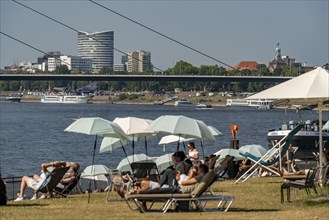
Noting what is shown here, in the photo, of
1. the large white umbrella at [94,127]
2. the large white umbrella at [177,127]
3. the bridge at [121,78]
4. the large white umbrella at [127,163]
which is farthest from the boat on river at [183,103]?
the large white umbrella at [94,127]

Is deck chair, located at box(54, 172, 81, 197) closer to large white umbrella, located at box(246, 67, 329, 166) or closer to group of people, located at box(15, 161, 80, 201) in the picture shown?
group of people, located at box(15, 161, 80, 201)

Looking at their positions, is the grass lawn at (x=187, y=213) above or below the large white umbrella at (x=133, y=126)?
below

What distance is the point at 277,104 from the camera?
2083 centimetres

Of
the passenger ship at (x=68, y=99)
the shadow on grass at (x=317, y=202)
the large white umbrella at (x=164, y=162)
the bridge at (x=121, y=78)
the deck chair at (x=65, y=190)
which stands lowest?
Result: the passenger ship at (x=68, y=99)

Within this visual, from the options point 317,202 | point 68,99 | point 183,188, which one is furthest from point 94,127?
point 68,99

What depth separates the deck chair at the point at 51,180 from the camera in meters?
17.3

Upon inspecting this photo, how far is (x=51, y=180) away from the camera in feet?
57.0

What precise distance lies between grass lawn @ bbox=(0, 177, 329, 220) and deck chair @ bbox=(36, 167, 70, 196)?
37cm

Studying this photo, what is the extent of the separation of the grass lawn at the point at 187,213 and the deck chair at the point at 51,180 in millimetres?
372

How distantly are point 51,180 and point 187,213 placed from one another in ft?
13.7

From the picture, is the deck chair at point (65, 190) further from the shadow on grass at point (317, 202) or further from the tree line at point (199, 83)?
the tree line at point (199, 83)

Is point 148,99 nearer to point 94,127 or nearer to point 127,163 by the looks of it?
point 127,163

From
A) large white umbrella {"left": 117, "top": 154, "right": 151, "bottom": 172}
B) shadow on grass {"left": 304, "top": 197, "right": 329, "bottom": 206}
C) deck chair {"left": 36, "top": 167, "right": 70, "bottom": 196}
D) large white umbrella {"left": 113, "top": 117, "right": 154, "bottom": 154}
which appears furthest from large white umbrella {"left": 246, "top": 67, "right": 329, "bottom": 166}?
large white umbrella {"left": 117, "top": 154, "right": 151, "bottom": 172}

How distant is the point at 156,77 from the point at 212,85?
7274cm
